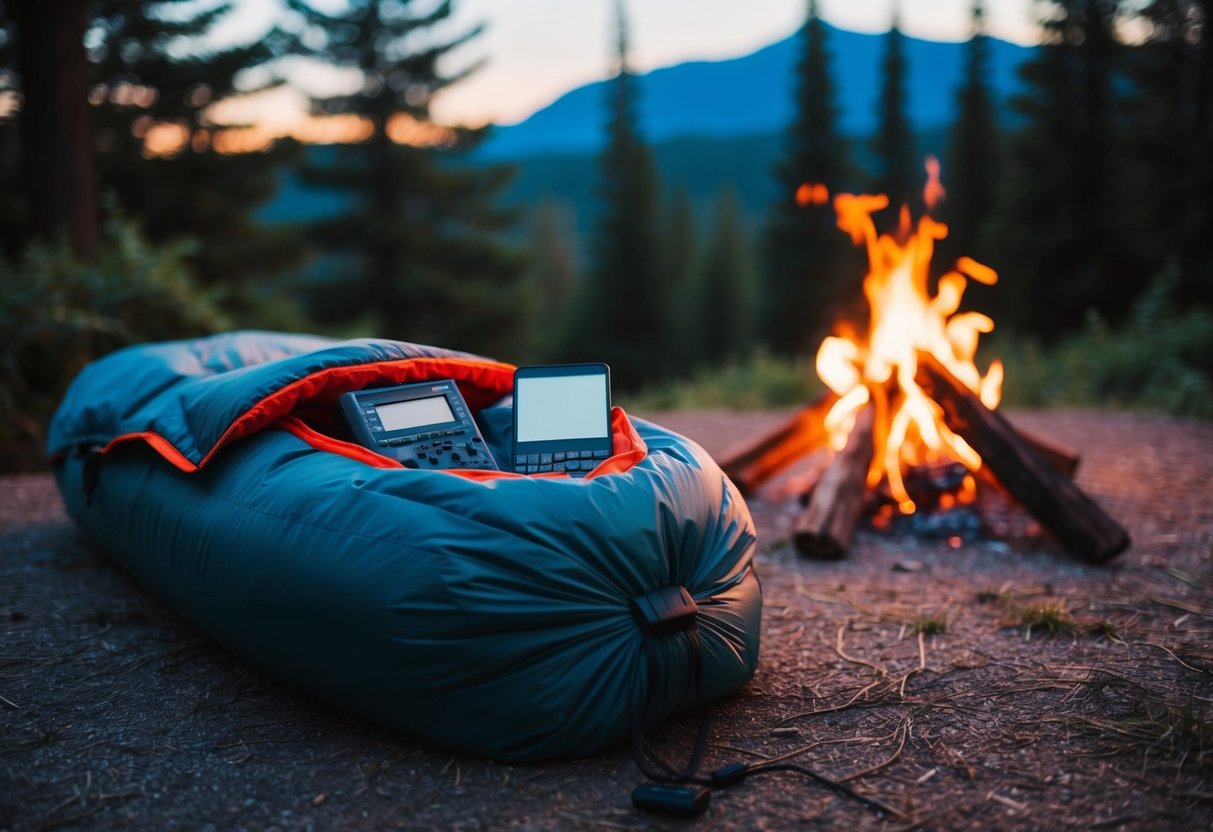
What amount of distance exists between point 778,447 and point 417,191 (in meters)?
17.1

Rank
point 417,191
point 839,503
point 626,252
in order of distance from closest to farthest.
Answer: point 839,503 < point 417,191 < point 626,252

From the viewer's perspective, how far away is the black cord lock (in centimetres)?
225

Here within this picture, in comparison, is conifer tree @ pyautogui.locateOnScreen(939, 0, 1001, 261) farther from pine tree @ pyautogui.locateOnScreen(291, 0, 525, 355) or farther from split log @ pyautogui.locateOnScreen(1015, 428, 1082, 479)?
split log @ pyautogui.locateOnScreen(1015, 428, 1082, 479)

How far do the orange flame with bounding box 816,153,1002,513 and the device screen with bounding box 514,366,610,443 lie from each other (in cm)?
221

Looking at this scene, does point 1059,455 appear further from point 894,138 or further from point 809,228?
point 894,138

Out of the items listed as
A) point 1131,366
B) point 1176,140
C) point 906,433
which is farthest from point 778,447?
point 1176,140

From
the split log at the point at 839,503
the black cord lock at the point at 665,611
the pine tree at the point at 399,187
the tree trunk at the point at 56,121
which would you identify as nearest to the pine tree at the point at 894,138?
the pine tree at the point at 399,187

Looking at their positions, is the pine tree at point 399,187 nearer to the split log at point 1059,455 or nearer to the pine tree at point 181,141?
the pine tree at point 181,141

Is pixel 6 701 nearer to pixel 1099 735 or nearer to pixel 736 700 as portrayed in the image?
pixel 736 700

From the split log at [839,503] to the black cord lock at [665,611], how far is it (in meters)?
1.98

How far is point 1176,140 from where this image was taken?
17.1 m

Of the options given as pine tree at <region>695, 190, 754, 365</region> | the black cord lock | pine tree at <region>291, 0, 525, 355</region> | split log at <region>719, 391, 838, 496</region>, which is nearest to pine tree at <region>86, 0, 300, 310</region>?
pine tree at <region>291, 0, 525, 355</region>

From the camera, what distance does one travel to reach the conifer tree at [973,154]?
30531 millimetres

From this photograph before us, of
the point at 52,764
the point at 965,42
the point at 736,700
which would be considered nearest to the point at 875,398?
the point at 736,700
